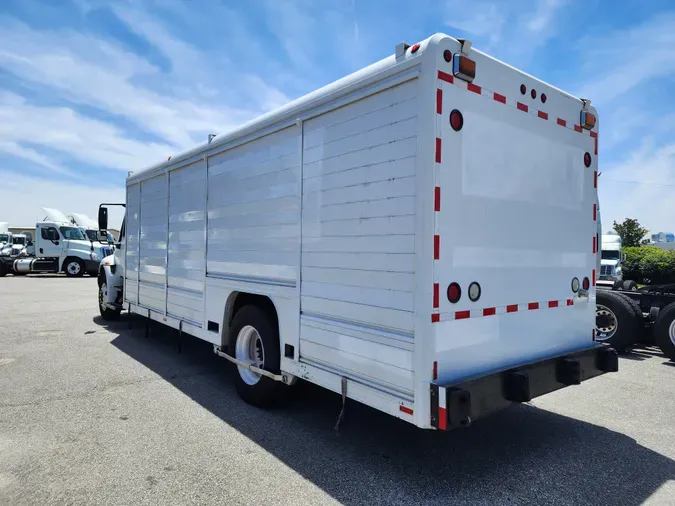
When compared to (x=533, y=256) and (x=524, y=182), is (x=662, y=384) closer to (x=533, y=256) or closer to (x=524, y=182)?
(x=533, y=256)

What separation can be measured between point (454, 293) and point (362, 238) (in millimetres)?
743

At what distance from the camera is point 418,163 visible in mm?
2922

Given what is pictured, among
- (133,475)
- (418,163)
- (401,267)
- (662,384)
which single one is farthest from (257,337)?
(662,384)

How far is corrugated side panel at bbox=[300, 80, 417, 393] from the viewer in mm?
3010

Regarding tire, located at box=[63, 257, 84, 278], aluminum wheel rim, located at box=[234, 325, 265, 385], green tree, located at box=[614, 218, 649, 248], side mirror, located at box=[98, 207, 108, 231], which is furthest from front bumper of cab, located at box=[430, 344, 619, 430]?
green tree, located at box=[614, 218, 649, 248]

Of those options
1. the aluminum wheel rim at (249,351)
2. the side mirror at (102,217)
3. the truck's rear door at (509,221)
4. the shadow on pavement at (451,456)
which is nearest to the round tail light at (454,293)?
the truck's rear door at (509,221)

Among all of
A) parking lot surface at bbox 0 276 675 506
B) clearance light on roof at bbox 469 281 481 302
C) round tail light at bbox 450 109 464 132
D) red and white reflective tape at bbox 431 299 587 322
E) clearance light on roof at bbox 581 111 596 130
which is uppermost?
clearance light on roof at bbox 581 111 596 130

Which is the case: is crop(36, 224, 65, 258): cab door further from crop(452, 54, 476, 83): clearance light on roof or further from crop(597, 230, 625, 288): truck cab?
crop(452, 54, 476, 83): clearance light on roof

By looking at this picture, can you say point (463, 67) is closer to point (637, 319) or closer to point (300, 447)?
point (300, 447)

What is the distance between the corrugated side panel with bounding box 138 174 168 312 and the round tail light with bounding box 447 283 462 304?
4.70m

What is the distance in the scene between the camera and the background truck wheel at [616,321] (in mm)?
6832

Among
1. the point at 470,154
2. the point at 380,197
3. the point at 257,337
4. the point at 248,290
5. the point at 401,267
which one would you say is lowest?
the point at 257,337

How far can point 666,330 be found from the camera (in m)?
6.51

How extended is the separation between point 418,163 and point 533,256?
1404mm
